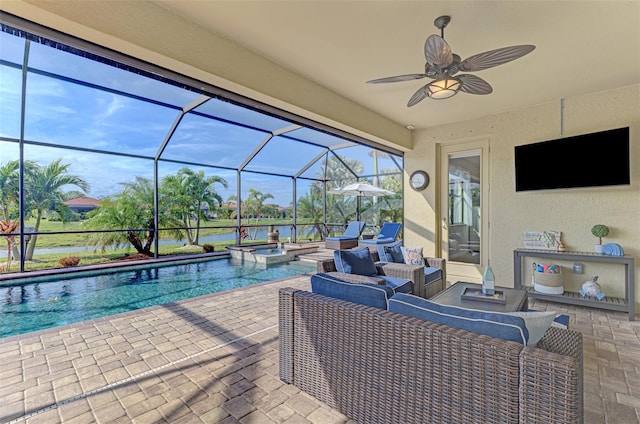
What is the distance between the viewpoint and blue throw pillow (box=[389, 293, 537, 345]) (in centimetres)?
130

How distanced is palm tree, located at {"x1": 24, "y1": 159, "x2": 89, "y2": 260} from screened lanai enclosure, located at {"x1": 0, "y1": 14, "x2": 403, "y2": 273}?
0.02m

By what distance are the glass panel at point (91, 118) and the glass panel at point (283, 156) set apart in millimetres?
2602

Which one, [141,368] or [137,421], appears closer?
[137,421]

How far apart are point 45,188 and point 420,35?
332 inches

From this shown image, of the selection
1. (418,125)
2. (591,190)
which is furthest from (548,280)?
(418,125)

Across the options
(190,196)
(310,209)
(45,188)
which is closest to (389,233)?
(310,209)

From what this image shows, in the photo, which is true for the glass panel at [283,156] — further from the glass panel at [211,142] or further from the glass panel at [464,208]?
the glass panel at [464,208]

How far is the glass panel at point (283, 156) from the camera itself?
8003mm

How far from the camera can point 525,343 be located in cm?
127

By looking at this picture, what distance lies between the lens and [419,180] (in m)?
5.94

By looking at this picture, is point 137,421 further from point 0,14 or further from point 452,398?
point 0,14

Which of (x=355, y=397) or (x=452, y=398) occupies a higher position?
(x=452, y=398)

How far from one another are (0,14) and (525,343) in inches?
142

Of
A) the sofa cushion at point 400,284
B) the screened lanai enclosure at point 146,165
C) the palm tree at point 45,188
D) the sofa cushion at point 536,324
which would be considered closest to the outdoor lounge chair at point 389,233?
the screened lanai enclosure at point 146,165
